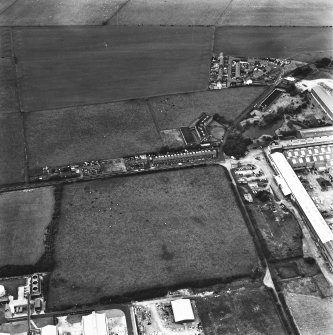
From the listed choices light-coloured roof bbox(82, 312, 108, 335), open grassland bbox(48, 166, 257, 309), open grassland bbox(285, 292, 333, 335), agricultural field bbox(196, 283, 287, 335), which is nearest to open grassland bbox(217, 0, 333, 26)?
open grassland bbox(48, 166, 257, 309)

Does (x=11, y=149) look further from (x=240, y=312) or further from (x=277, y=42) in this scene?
(x=277, y=42)

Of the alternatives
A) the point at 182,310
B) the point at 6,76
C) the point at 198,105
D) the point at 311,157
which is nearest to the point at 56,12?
the point at 6,76

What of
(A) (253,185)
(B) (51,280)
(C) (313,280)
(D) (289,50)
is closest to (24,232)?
(B) (51,280)

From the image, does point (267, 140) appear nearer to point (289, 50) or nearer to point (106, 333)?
point (289, 50)

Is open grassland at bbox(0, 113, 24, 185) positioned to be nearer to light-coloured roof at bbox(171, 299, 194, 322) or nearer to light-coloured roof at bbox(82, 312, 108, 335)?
light-coloured roof at bbox(82, 312, 108, 335)

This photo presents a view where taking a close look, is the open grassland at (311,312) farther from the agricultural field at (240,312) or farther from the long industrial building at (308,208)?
the long industrial building at (308,208)
